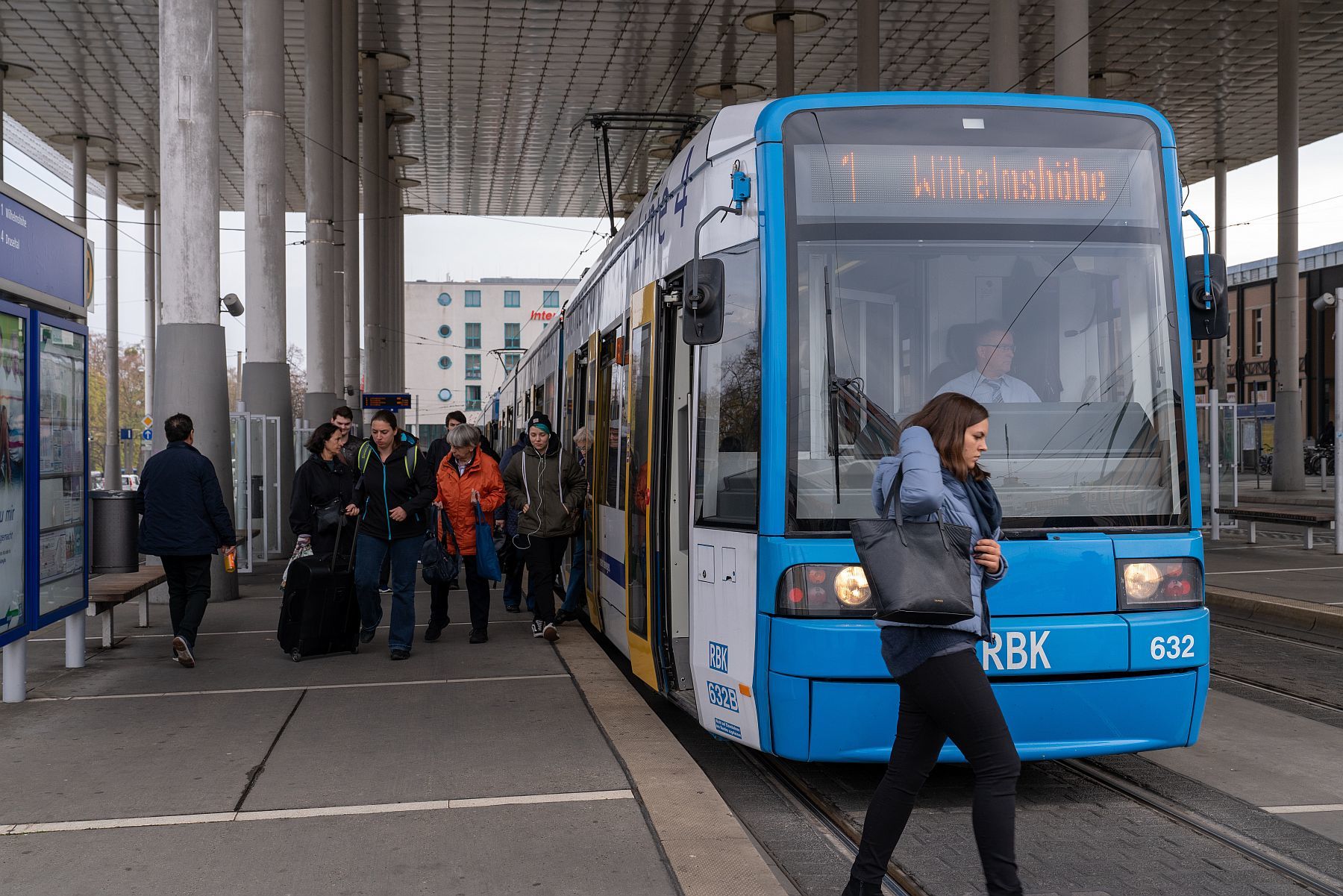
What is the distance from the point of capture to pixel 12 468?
7.62m

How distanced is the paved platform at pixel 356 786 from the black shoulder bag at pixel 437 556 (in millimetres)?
812

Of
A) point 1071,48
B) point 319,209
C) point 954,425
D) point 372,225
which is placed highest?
point 372,225

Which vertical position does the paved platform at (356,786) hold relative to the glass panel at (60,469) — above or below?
below

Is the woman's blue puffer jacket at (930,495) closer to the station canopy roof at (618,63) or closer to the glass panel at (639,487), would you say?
the glass panel at (639,487)

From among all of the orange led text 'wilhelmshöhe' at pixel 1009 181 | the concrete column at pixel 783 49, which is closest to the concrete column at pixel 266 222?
the orange led text 'wilhelmshöhe' at pixel 1009 181

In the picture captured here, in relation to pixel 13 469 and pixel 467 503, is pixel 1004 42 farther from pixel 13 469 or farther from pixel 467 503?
pixel 13 469

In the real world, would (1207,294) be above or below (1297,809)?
above

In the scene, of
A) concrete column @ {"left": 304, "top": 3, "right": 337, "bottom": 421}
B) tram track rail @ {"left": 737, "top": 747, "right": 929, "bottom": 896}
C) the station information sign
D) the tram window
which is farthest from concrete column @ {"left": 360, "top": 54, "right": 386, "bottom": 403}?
tram track rail @ {"left": 737, "top": 747, "right": 929, "bottom": 896}

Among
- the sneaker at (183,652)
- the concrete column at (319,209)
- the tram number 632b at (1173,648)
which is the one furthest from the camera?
the concrete column at (319,209)

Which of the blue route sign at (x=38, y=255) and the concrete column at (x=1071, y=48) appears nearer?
the blue route sign at (x=38, y=255)

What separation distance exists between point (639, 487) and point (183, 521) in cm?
361

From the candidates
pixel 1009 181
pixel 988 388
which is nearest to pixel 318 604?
pixel 988 388

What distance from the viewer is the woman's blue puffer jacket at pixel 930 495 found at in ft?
12.6

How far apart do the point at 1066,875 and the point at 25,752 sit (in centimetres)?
488
